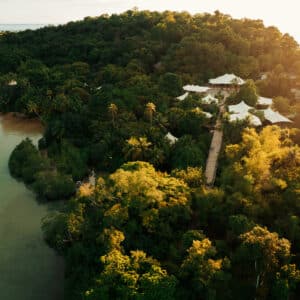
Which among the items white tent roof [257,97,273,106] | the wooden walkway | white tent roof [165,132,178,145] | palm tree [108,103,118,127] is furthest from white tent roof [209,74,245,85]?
white tent roof [165,132,178,145]

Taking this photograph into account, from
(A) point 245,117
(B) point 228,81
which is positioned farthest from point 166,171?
(B) point 228,81

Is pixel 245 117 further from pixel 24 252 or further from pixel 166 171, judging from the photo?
pixel 24 252

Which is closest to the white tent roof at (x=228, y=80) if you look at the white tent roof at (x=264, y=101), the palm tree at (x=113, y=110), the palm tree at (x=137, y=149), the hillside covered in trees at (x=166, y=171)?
the hillside covered in trees at (x=166, y=171)

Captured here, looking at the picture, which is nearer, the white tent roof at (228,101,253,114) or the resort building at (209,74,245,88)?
the white tent roof at (228,101,253,114)

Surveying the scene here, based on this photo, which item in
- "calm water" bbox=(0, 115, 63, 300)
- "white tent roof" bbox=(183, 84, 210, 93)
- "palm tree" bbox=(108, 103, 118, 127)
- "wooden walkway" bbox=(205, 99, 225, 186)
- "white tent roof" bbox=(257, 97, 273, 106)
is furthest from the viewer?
"white tent roof" bbox=(183, 84, 210, 93)

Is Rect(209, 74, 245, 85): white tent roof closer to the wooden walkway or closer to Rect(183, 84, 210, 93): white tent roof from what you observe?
Rect(183, 84, 210, 93): white tent roof

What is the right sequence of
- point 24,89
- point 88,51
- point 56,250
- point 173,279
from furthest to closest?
point 88,51, point 24,89, point 56,250, point 173,279

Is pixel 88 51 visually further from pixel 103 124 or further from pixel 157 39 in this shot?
pixel 103 124

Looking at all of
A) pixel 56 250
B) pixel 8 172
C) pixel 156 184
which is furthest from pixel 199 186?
pixel 8 172
